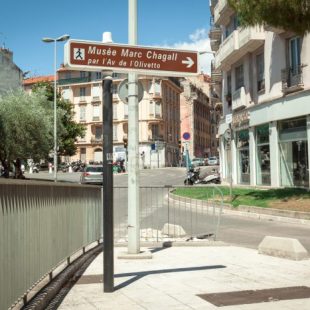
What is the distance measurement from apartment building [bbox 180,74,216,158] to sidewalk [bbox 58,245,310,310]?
8945cm

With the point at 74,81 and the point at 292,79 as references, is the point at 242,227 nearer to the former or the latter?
the point at 292,79

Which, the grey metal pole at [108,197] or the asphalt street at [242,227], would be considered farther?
the asphalt street at [242,227]

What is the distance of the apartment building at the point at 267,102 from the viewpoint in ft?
78.0

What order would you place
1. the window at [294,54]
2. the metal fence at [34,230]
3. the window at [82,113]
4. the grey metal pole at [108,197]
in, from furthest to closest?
the window at [82,113]
the window at [294,54]
the grey metal pole at [108,197]
the metal fence at [34,230]

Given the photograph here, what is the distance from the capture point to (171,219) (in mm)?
16359

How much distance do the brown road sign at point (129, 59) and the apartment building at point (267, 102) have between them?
1221 cm

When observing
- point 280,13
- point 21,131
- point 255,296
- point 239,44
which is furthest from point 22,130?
point 255,296

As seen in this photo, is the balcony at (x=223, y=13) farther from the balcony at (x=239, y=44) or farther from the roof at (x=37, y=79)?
the roof at (x=37, y=79)

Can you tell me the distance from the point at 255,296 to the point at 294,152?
19348 mm

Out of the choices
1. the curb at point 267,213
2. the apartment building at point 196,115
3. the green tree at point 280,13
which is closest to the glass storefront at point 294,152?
the curb at point 267,213

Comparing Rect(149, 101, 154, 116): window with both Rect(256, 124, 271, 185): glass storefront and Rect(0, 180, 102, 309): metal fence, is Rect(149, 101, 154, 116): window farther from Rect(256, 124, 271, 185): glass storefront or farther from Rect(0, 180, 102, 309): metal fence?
Rect(0, 180, 102, 309): metal fence

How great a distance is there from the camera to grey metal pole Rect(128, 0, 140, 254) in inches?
341

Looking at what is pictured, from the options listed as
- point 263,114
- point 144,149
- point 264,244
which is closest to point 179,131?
point 144,149

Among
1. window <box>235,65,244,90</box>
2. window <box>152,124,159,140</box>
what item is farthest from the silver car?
window <box>152,124,159,140</box>
